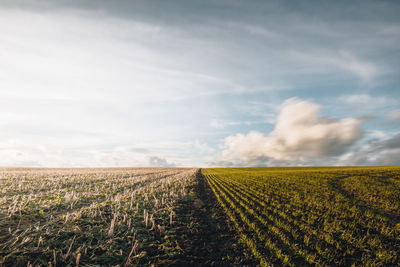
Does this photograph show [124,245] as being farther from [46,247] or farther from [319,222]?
[319,222]

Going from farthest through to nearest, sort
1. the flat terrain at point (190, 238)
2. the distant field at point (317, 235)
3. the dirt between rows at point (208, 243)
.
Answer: the distant field at point (317, 235)
the dirt between rows at point (208, 243)
the flat terrain at point (190, 238)

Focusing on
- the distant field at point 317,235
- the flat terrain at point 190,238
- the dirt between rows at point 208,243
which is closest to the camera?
the flat terrain at point 190,238

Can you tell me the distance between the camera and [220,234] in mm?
8781

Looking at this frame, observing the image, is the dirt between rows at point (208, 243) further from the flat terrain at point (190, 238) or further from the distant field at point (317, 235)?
the distant field at point (317, 235)

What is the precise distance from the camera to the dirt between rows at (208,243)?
636 cm

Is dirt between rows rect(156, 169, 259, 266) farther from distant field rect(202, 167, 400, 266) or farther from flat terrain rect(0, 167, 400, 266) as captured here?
distant field rect(202, 167, 400, 266)

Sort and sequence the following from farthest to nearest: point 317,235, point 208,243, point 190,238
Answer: point 317,235 → point 190,238 → point 208,243

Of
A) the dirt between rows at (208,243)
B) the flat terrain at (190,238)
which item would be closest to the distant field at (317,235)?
the flat terrain at (190,238)

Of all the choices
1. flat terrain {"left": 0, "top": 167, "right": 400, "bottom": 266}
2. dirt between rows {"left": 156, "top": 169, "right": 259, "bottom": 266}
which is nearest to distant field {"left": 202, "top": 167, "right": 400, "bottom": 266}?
flat terrain {"left": 0, "top": 167, "right": 400, "bottom": 266}

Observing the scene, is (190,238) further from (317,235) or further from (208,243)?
(317,235)

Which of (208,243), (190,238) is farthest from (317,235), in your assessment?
(190,238)

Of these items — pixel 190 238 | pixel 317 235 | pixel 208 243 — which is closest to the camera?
pixel 208 243

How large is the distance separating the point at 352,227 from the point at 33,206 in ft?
69.4

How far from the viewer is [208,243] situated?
7.89 metres
